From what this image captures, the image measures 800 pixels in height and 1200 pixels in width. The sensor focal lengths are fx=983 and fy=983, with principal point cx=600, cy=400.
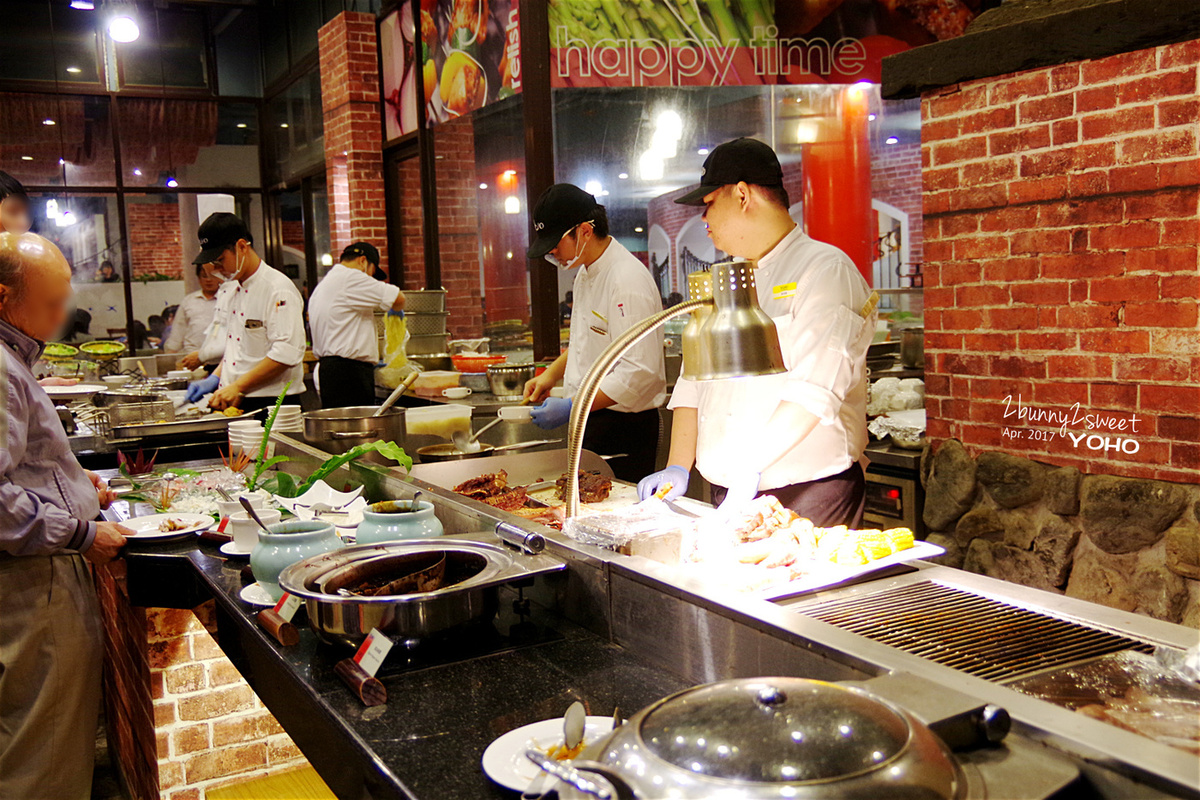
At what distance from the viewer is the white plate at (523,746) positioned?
1217 millimetres

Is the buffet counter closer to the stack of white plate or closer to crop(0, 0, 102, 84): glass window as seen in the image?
the stack of white plate

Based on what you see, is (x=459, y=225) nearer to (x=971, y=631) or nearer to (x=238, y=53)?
(x=238, y=53)

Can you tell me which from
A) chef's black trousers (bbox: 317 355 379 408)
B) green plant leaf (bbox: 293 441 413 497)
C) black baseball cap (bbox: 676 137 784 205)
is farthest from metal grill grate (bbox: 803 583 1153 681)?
chef's black trousers (bbox: 317 355 379 408)

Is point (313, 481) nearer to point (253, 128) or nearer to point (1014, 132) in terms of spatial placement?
point (1014, 132)

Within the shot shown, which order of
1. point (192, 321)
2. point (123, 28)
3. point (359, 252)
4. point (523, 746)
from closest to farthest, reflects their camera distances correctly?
point (523, 746)
point (359, 252)
point (123, 28)
point (192, 321)

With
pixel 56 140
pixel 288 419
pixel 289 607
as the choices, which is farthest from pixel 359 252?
pixel 56 140

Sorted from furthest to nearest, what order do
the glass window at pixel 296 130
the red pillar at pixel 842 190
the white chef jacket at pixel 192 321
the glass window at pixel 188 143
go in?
the glass window at pixel 188 143 → the glass window at pixel 296 130 → the white chef jacket at pixel 192 321 → the red pillar at pixel 842 190

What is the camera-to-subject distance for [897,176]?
613cm

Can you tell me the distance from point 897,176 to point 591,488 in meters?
4.35

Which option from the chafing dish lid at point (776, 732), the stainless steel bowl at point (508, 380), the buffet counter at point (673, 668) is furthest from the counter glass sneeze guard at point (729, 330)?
the stainless steel bowl at point (508, 380)

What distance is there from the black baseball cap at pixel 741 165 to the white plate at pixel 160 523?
5.63ft

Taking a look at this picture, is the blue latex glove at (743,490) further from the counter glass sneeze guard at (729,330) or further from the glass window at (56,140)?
the glass window at (56,140)

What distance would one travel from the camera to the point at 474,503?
238 centimetres

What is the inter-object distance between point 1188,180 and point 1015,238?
0.53 metres
